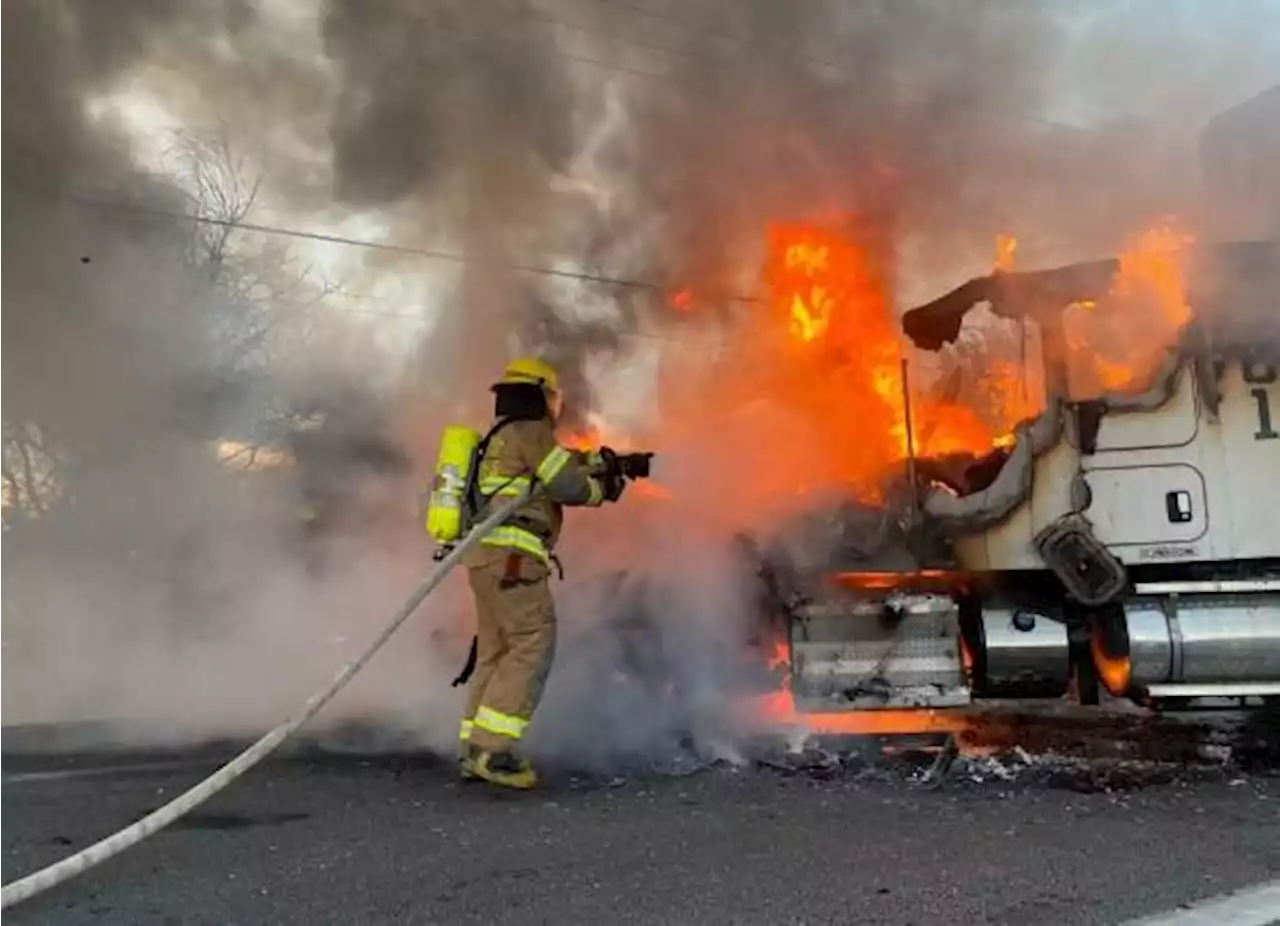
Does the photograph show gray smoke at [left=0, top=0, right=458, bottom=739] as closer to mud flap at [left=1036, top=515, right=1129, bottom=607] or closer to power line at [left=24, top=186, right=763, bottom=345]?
power line at [left=24, top=186, right=763, bottom=345]

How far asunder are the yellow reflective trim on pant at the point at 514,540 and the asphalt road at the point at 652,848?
1.06 meters

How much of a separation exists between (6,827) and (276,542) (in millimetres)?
4466

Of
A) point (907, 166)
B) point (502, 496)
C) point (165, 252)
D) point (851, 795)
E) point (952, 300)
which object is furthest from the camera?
point (165, 252)

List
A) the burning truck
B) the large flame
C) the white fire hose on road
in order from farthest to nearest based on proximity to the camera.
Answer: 1. the large flame
2. the burning truck
3. the white fire hose on road

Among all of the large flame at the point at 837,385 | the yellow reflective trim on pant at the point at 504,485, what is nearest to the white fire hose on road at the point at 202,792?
the yellow reflective trim on pant at the point at 504,485

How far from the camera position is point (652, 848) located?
13.7 feet

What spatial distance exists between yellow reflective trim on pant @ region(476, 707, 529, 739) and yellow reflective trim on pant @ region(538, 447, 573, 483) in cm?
105

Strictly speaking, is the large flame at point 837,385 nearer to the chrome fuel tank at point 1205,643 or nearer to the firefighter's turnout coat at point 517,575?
the chrome fuel tank at point 1205,643

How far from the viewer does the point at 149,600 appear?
9.21 m

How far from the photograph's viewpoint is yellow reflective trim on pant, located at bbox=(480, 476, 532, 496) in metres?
5.53

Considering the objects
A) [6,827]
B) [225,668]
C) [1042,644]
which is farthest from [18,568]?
Answer: [1042,644]

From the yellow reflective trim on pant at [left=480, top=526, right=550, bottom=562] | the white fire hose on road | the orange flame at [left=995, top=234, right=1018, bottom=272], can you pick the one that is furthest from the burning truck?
the white fire hose on road

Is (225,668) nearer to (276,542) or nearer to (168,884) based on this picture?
(276,542)

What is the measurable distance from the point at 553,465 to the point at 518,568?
50 cm
